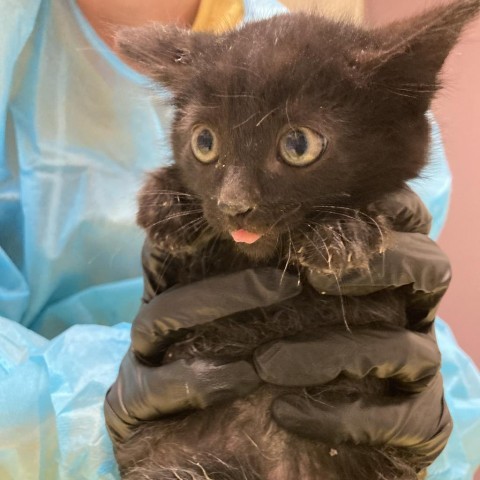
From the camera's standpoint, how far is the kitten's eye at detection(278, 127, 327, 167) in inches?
25.5

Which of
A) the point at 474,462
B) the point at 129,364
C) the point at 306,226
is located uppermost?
the point at 306,226

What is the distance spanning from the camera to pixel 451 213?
1.96m

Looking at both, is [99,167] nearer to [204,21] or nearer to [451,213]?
[204,21]

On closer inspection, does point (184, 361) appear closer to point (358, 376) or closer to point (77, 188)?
point (358, 376)

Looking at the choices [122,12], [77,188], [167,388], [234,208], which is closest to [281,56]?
[234,208]

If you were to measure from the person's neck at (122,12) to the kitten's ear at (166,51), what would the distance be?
2.02 ft

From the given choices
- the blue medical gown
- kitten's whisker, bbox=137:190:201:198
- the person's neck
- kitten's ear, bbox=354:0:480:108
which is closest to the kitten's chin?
kitten's whisker, bbox=137:190:201:198

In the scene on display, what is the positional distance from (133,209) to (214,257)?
55 cm

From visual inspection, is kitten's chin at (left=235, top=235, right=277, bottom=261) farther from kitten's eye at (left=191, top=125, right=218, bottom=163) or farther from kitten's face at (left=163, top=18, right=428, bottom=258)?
kitten's eye at (left=191, top=125, right=218, bottom=163)

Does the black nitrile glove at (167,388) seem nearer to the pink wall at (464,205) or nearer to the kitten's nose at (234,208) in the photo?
the kitten's nose at (234,208)

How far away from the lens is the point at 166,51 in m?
0.79

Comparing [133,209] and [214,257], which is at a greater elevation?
[214,257]

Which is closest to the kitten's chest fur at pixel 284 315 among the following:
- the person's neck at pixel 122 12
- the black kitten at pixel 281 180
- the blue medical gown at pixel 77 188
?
the black kitten at pixel 281 180

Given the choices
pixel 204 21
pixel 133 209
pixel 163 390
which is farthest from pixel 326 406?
pixel 204 21
